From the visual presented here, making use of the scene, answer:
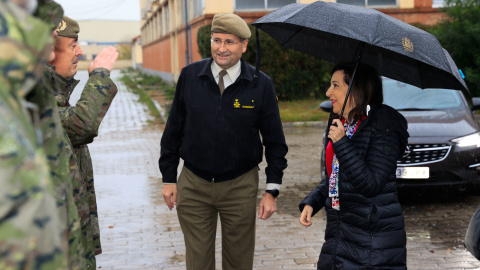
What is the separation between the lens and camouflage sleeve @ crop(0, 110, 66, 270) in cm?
107

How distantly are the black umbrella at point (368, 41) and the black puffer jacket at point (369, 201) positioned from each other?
40 cm

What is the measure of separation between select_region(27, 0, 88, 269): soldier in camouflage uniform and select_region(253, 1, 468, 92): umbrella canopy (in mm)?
2023

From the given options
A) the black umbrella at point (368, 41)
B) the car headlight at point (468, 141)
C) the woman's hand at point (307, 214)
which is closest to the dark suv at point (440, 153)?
the car headlight at point (468, 141)

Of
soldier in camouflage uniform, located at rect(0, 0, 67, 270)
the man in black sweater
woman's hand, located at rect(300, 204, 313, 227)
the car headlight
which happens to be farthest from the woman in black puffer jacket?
the car headlight

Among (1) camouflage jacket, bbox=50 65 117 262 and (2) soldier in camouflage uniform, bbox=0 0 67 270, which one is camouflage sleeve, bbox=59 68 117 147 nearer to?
(1) camouflage jacket, bbox=50 65 117 262

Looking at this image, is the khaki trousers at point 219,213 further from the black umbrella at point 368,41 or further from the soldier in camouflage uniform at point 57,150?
the soldier in camouflage uniform at point 57,150

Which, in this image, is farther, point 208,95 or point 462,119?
point 462,119

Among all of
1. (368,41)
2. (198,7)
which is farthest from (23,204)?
(198,7)

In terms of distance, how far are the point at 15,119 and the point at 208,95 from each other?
2.91 metres

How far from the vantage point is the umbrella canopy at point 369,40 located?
3.38m

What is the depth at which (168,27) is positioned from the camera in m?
38.8

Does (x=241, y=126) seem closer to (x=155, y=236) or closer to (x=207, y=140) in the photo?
(x=207, y=140)

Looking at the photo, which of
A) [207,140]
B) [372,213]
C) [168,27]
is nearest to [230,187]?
[207,140]

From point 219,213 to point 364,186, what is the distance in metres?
1.16
